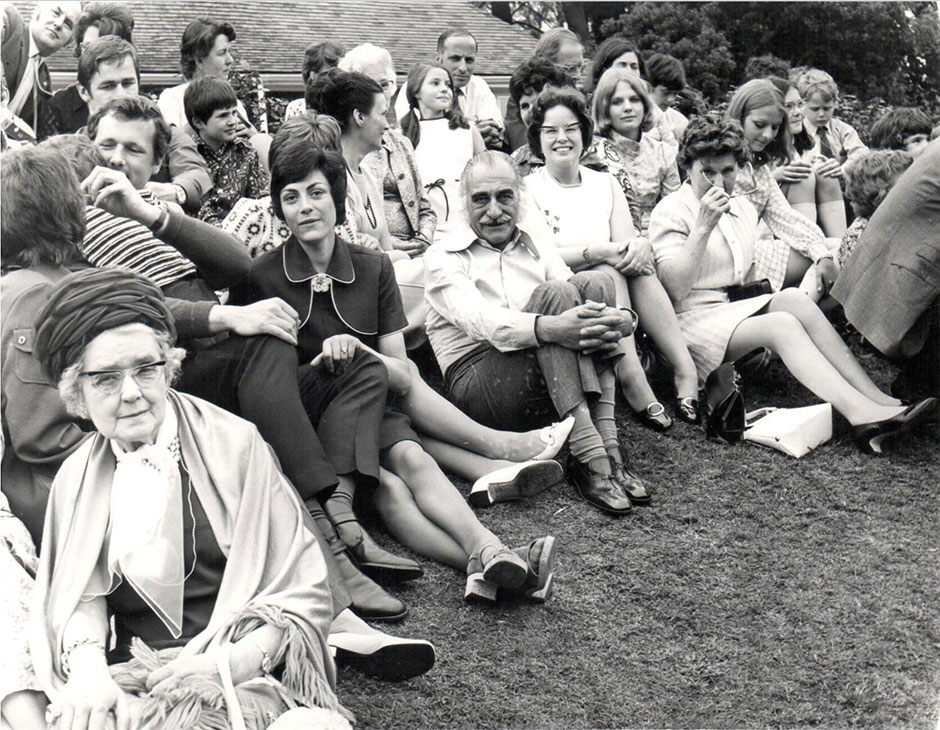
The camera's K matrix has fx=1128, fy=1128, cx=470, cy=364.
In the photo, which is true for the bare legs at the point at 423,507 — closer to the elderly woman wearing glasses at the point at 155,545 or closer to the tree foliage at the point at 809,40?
the elderly woman wearing glasses at the point at 155,545

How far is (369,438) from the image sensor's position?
162 inches

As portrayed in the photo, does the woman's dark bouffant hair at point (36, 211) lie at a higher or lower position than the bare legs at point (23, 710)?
higher

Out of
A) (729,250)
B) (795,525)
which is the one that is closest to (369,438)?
(795,525)

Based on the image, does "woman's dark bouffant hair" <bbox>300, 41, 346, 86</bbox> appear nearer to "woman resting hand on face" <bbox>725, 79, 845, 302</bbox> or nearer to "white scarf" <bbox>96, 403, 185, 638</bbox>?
"woman resting hand on face" <bbox>725, 79, 845, 302</bbox>

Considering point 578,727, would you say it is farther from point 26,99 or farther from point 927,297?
point 26,99

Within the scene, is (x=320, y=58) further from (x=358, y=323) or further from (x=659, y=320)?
(x=358, y=323)

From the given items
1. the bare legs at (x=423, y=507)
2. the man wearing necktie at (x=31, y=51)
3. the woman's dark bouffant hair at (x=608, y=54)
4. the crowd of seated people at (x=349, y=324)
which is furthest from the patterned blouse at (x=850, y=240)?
the man wearing necktie at (x=31, y=51)

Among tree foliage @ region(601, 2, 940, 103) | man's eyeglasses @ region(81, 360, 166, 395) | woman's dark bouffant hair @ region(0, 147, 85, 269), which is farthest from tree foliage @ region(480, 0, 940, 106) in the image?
man's eyeglasses @ region(81, 360, 166, 395)

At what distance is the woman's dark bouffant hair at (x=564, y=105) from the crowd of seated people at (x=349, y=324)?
20 mm

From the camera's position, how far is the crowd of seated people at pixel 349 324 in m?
2.97

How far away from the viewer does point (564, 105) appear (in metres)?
5.62

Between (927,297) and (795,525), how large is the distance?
1.27 meters

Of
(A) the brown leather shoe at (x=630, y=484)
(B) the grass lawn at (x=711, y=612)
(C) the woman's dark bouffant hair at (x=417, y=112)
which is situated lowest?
(B) the grass lawn at (x=711, y=612)

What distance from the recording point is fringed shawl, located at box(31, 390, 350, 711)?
2.92 m
